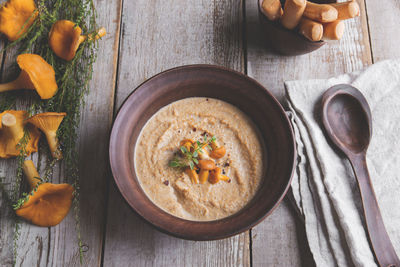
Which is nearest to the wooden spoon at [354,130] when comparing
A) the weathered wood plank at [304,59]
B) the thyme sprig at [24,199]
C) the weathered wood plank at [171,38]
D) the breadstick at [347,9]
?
the weathered wood plank at [304,59]

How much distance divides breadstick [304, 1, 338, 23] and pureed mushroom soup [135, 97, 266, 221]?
471mm

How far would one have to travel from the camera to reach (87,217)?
4.91 ft

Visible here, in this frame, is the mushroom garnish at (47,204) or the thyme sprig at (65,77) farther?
the thyme sprig at (65,77)

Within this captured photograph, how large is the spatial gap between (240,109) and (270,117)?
15 cm

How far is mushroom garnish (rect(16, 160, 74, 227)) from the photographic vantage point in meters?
1.42

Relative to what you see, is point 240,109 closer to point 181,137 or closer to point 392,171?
point 181,137

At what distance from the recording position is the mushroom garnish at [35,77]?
149cm

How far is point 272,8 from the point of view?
1480 mm

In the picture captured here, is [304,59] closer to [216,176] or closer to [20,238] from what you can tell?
[216,176]

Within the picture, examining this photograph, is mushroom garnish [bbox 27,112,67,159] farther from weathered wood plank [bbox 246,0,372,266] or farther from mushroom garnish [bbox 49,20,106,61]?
weathered wood plank [bbox 246,0,372,266]

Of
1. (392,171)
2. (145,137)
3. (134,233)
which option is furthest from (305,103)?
(134,233)

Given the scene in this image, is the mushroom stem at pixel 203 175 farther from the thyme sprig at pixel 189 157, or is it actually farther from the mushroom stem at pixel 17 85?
the mushroom stem at pixel 17 85

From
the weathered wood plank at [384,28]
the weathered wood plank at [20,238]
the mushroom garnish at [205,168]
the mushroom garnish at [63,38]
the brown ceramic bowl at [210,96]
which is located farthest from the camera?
the weathered wood plank at [384,28]

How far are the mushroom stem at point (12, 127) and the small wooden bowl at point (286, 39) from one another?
43.5 inches
